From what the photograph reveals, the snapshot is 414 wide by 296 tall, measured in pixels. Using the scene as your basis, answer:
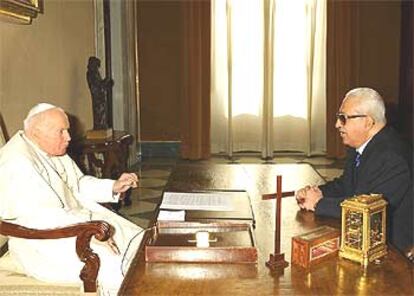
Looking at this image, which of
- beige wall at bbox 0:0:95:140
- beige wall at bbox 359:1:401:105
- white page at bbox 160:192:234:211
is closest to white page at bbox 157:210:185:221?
white page at bbox 160:192:234:211

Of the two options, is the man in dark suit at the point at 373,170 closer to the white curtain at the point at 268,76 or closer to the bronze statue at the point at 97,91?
the bronze statue at the point at 97,91

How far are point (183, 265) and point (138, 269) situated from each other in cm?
13

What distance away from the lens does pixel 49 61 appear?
4242 mm

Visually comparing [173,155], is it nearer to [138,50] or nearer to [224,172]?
[138,50]

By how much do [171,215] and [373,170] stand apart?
0.82 m

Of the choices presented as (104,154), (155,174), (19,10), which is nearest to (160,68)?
(155,174)

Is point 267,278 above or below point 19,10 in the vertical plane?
below

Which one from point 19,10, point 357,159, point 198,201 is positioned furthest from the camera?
point 19,10

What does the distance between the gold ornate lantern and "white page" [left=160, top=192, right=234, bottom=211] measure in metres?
0.61

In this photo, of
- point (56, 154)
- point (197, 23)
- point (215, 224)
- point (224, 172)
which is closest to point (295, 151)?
point (197, 23)

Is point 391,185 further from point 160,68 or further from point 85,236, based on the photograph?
point 160,68

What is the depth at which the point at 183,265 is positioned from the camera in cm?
169

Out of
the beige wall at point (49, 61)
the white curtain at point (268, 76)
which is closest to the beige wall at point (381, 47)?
the white curtain at point (268, 76)

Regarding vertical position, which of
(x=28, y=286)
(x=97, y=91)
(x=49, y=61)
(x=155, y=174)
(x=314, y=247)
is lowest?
(x=155, y=174)
